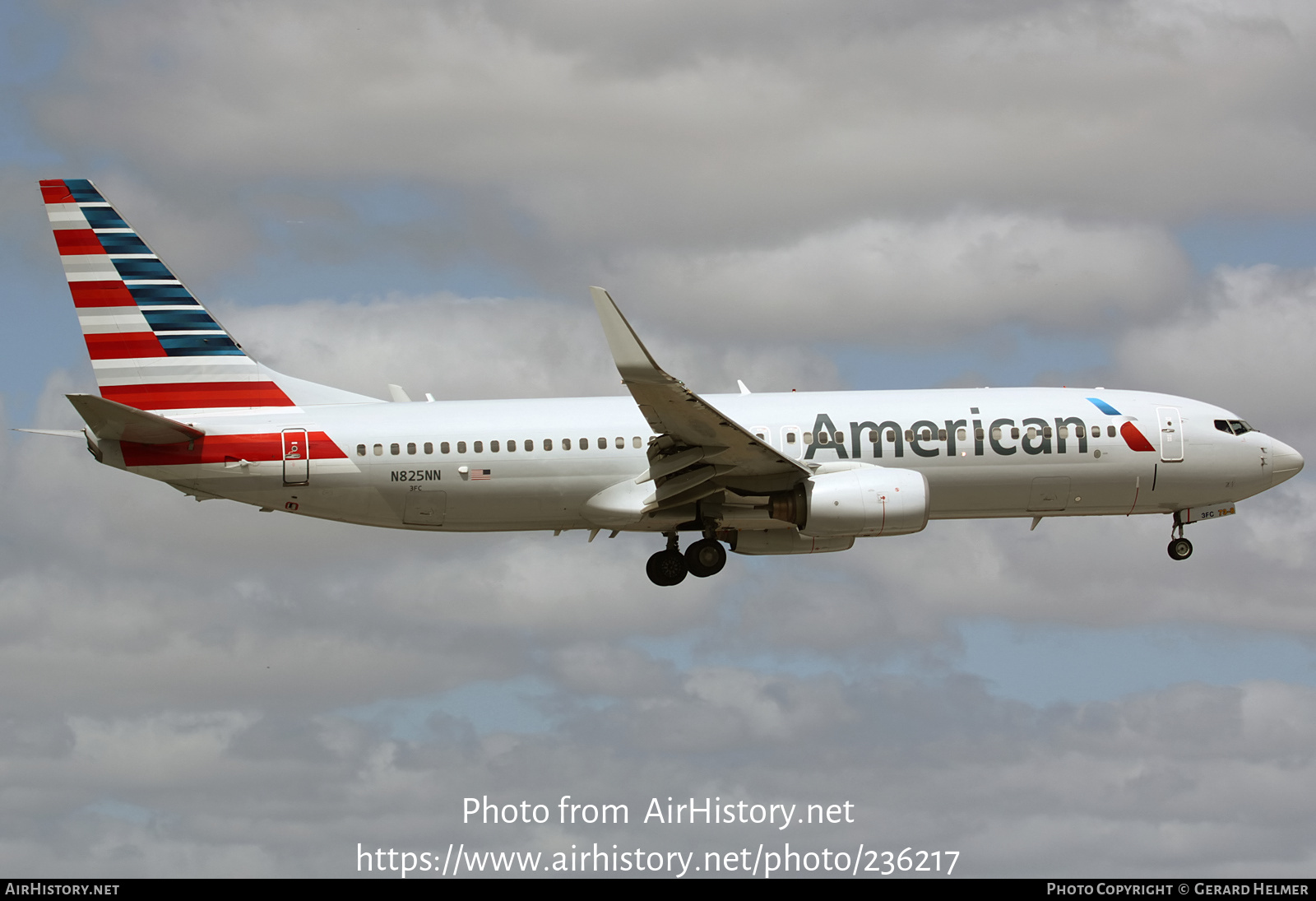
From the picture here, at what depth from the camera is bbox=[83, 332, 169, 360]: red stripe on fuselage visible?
47219 millimetres

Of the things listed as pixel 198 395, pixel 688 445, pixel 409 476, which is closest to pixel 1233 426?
pixel 688 445

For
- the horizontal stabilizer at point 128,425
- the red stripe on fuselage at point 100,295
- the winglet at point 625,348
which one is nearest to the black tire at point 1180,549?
the winglet at point 625,348

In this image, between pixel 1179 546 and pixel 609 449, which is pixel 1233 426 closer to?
pixel 1179 546

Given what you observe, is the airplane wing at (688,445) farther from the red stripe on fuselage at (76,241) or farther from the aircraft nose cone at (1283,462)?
the red stripe on fuselage at (76,241)

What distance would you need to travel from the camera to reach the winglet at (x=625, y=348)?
38.6 m

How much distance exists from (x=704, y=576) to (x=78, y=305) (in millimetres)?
20340

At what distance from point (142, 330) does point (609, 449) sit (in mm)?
14499

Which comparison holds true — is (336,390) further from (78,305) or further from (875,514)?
(875,514)

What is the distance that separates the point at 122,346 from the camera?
4728cm

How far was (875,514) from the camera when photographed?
4362cm

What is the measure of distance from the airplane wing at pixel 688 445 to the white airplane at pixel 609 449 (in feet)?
0.25

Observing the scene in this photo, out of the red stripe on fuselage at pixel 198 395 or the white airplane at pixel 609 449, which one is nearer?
the white airplane at pixel 609 449

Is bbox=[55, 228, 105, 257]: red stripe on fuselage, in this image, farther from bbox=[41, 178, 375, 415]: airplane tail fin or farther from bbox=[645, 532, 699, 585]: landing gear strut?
bbox=[645, 532, 699, 585]: landing gear strut

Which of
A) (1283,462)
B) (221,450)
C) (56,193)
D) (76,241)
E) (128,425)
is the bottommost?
(1283,462)
